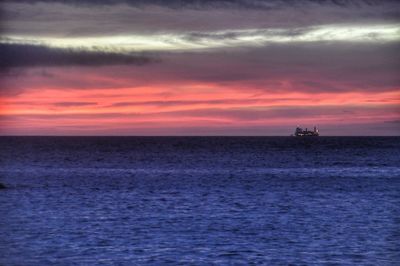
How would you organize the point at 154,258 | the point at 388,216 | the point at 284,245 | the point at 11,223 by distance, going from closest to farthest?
the point at 154,258 < the point at 284,245 < the point at 11,223 < the point at 388,216

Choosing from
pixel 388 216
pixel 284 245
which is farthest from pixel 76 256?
pixel 388 216

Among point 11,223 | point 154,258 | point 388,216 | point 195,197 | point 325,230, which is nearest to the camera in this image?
point 154,258

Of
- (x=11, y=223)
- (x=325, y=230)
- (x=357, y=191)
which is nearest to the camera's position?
(x=325, y=230)

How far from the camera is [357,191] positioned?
55.9m

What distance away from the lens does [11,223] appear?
36.5 meters

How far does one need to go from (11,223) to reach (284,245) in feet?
47.5

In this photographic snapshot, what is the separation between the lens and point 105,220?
123ft

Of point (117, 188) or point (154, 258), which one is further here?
point (117, 188)

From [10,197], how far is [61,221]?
52.0 ft

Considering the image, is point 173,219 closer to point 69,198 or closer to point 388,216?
point 388,216

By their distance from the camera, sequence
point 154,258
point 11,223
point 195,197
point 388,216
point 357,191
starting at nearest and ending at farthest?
point 154,258 → point 11,223 → point 388,216 → point 195,197 → point 357,191

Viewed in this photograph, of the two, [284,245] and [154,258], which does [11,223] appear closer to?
[154,258]

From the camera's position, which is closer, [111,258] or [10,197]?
[111,258]

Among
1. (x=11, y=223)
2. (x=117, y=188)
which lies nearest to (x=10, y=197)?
(x=117, y=188)
